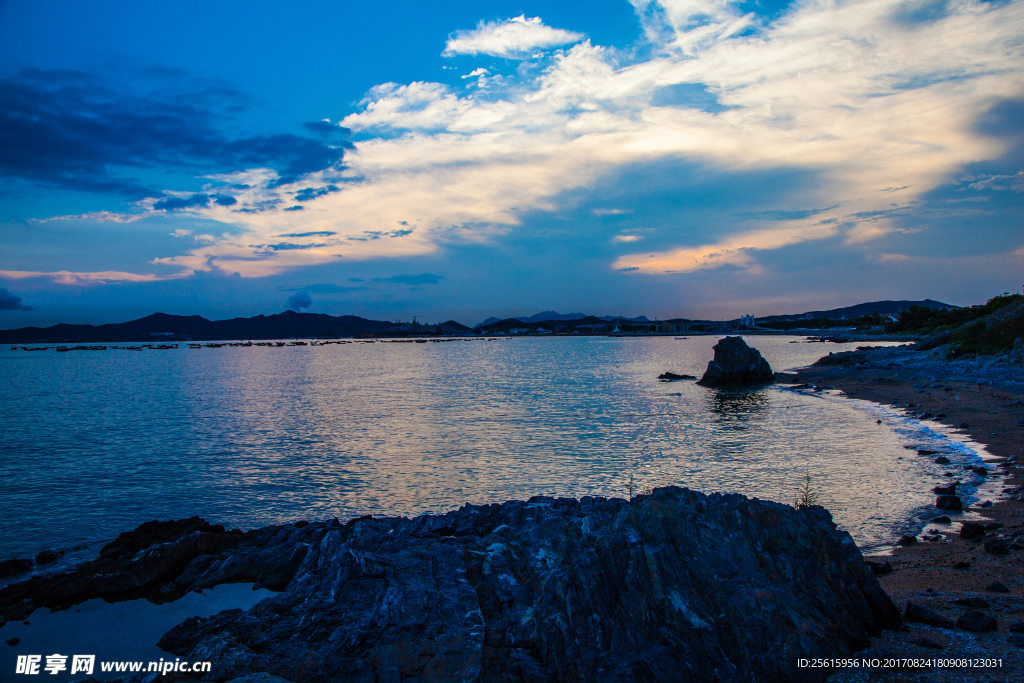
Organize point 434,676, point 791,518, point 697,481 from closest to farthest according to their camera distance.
Result: 1. point 434,676
2. point 791,518
3. point 697,481

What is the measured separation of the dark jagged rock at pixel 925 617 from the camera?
6816mm

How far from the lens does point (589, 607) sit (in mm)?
6652

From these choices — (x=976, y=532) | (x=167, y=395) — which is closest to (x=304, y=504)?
(x=976, y=532)

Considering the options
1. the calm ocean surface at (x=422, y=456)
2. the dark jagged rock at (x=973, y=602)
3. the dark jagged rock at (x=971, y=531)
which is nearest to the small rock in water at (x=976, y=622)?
the dark jagged rock at (x=973, y=602)

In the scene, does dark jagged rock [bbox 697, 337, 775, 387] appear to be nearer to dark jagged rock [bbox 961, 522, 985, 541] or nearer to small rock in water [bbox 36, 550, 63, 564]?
dark jagged rock [bbox 961, 522, 985, 541]

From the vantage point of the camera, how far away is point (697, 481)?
17.5 metres

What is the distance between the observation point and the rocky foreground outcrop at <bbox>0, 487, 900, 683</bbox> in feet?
19.9

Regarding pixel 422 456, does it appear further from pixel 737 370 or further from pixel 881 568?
pixel 737 370

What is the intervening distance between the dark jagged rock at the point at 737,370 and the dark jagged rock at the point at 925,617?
44341 millimetres

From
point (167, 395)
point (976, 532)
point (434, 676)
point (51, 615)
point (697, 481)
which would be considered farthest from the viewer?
point (167, 395)

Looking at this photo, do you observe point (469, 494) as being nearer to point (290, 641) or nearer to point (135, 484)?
point (290, 641)

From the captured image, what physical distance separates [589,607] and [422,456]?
55.2ft

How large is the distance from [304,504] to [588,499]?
30.7 ft

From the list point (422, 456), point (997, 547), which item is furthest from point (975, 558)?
point (422, 456)
